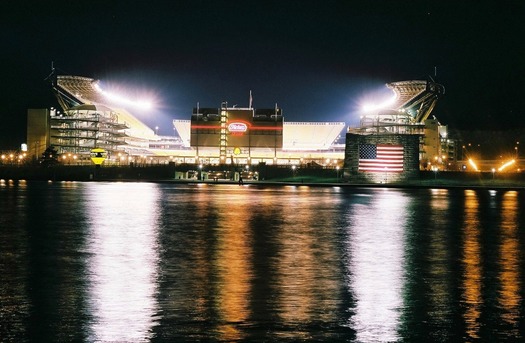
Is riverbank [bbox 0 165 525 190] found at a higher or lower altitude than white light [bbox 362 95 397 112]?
lower

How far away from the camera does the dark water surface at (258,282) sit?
31.7ft

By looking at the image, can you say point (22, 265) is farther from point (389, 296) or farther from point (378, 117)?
point (378, 117)

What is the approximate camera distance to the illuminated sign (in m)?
148

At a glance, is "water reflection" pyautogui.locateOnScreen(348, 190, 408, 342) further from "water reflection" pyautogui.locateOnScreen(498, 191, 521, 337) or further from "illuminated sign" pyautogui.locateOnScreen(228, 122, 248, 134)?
"illuminated sign" pyautogui.locateOnScreen(228, 122, 248, 134)

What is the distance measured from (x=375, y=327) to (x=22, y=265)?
30.1 feet

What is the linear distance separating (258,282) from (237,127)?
13578 cm

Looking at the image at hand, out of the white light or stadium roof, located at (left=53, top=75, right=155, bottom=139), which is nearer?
the white light

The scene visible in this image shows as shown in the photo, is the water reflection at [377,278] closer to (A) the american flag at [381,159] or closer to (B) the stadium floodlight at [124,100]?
(A) the american flag at [381,159]

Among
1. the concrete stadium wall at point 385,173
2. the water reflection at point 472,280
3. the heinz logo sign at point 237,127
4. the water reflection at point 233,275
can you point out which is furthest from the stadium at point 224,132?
the water reflection at point 472,280

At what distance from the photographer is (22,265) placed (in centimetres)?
1545

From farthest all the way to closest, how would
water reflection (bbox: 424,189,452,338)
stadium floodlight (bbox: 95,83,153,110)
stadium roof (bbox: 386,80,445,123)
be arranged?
stadium floodlight (bbox: 95,83,153,110), stadium roof (bbox: 386,80,445,123), water reflection (bbox: 424,189,452,338)

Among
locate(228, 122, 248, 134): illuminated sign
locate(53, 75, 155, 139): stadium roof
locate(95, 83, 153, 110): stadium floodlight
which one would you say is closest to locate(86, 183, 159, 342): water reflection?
locate(228, 122, 248, 134): illuminated sign

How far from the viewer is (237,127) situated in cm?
14862

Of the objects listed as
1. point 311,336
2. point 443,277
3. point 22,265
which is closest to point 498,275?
point 443,277
